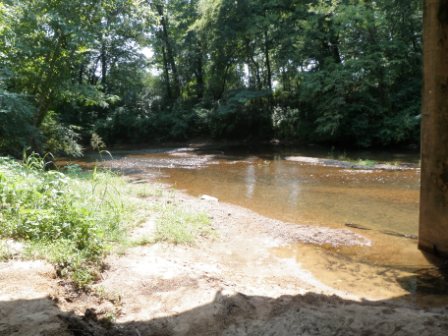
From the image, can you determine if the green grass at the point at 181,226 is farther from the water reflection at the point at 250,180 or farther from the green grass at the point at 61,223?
the water reflection at the point at 250,180

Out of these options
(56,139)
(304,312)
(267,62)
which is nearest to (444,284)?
(304,312)

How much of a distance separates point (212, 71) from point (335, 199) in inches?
791

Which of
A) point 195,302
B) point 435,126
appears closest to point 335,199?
point 435,126

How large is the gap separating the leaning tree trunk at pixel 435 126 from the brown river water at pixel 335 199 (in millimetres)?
567

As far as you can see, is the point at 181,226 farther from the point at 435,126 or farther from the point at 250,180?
the point at 250,180

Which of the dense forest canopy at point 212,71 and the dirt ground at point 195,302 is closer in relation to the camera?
the dirt ground at point 195,302

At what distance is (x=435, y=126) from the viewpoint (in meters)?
4.71

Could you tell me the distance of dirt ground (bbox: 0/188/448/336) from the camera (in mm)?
2816

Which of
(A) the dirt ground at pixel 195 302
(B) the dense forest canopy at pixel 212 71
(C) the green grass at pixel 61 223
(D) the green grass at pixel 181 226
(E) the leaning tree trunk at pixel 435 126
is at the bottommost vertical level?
(A) the dirt ground at pixel 195 302

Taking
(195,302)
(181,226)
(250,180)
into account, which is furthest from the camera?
(250,180)

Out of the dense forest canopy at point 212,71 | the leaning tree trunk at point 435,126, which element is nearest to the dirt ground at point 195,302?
the leaning tree trunk at point 435,126

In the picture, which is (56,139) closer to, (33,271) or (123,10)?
(123,10)

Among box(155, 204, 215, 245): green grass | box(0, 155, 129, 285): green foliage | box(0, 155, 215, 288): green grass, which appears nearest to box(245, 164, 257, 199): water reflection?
box(155, 204, 215, 245): green grass

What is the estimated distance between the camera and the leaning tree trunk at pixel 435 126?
458 cm
